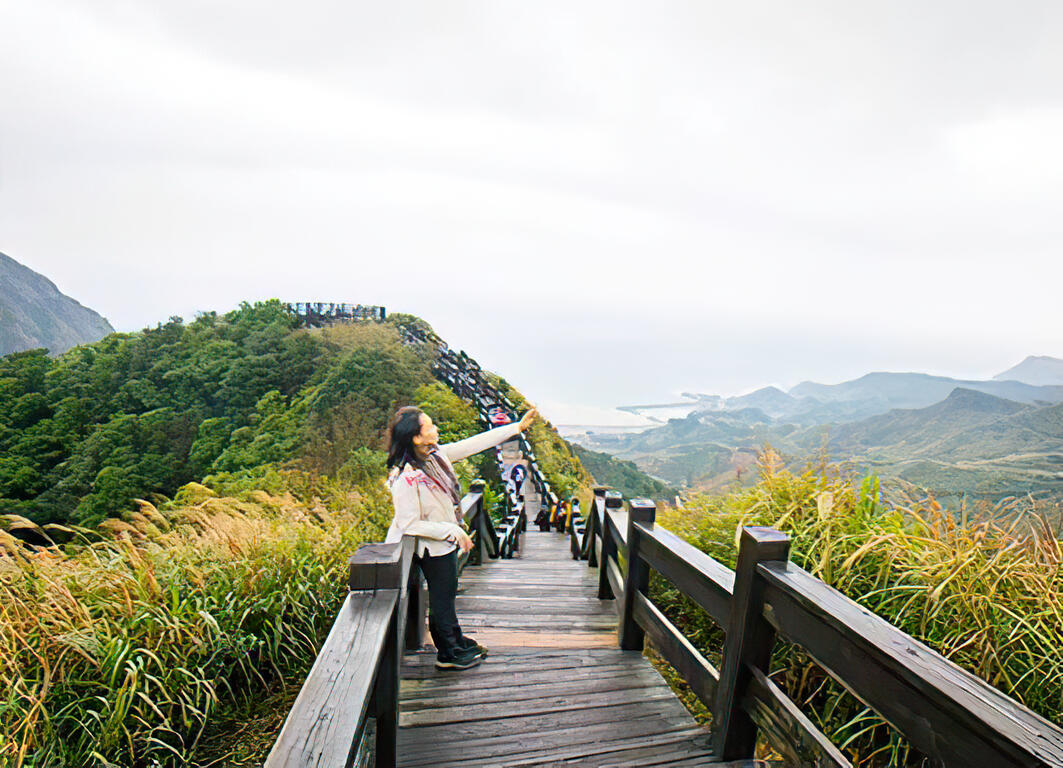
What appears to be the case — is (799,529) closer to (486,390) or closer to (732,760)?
(732,760)

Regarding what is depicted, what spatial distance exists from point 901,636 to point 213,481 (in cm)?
2008

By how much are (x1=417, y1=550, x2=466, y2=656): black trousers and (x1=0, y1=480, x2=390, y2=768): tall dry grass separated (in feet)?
2.48

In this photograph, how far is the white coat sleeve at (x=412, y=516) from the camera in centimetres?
289

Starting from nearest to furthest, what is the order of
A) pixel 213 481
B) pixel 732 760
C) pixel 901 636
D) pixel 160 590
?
pixel 901 636 → pixel 732 760 → pixel 160 590 → pixel 213 481

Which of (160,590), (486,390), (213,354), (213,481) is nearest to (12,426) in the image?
(213,354)

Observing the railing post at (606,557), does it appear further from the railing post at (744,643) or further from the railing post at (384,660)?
the railing post at (384,660)

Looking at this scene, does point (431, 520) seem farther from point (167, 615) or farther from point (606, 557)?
point (606, 557)

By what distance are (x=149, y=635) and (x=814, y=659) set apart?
3.15 meters

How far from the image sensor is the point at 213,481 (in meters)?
17.4

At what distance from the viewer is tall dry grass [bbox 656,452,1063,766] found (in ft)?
7.32

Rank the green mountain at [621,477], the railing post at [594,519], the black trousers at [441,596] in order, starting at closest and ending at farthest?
the black trousers at [441,596]
the railing post at [594,519]
the green mountain at [621,477]

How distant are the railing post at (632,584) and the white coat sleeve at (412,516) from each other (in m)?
1.20

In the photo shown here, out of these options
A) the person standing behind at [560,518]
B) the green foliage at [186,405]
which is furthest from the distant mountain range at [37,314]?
the person standing behind at [560,518]

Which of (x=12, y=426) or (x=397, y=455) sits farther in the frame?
(x=12, y=426)
